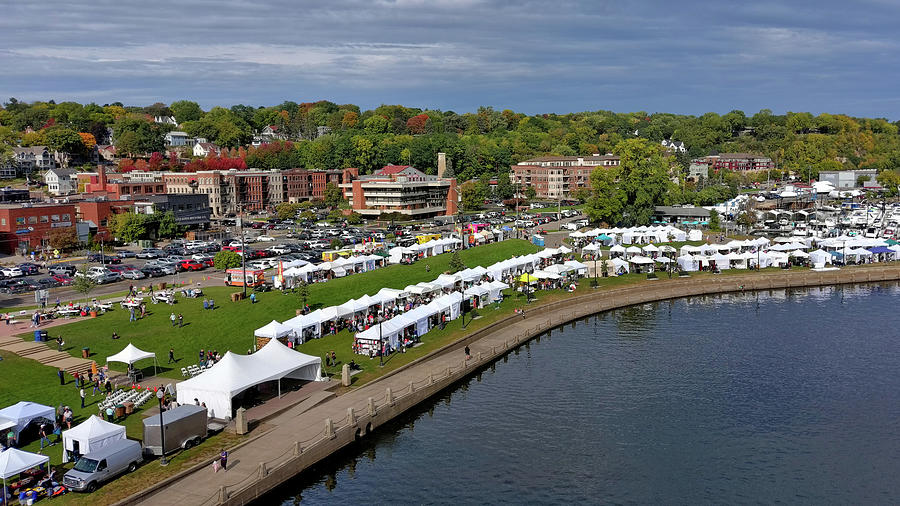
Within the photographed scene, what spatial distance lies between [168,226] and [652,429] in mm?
75784

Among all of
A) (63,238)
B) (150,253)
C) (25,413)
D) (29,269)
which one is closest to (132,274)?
(29,269)

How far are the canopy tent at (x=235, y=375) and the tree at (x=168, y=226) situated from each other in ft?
203

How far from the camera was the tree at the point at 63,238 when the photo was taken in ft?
266

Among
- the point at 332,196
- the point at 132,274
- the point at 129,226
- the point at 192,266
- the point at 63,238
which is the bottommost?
the point at 132,274

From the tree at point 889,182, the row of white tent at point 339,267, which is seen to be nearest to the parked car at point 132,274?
the row of white tent at point 339,267

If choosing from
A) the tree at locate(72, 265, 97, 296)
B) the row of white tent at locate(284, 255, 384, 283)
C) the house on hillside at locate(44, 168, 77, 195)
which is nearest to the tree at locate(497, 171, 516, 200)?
the row of white tent at locate(284, 255, 384, 283)

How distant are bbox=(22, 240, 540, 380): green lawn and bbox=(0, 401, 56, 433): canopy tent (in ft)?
13.4

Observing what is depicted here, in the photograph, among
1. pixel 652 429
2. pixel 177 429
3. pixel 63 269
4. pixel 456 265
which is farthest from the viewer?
pixel 63 269

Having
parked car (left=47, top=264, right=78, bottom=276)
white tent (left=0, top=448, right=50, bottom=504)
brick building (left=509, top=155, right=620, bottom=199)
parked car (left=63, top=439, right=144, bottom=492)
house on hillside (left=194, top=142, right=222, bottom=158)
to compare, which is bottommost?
parked car (left=63, top=439, right=144, bottom=492)

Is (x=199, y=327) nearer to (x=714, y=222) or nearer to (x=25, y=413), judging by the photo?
(x=25, y=413)

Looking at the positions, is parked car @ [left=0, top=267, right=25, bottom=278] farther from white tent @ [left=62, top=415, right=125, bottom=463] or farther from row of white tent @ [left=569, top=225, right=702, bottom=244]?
row of white tent @ [left=569, top=225, right=702, bottom=244]

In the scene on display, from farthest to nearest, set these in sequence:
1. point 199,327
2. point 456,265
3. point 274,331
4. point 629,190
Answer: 1. point 629,190
2. point 456,265
3. point 199,327
4. point 274,331

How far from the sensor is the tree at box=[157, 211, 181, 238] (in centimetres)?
9456

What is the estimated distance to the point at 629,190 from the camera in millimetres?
107000
